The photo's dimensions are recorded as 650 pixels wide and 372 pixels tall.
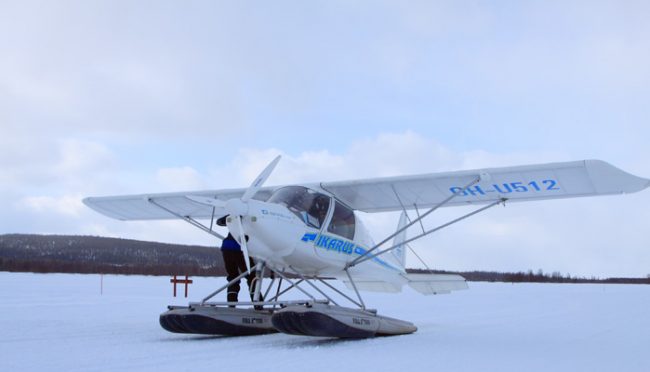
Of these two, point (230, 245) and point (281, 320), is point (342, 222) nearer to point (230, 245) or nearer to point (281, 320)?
point (230, 245)

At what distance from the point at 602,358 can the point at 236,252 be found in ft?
17.4

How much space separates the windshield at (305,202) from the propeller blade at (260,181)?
0.94 feet

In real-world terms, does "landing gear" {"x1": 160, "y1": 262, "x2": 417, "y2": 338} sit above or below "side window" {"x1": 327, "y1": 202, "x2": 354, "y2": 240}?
below

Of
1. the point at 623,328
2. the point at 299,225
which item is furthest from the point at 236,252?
the point at 623,328

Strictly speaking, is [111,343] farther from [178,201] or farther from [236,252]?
[178,201]

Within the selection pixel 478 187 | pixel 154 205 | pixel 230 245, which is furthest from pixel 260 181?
pixel 154 205

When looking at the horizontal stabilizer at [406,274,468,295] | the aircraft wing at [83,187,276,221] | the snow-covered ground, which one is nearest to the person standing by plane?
the snow-covered ground

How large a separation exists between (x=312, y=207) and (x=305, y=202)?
6.1 inches

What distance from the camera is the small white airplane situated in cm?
798

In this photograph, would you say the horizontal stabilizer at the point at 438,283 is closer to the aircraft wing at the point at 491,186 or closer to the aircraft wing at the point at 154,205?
the aircraft wing at the point at 491,186

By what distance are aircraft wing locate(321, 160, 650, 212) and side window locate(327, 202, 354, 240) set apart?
1.67ft

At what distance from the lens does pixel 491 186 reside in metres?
9.80

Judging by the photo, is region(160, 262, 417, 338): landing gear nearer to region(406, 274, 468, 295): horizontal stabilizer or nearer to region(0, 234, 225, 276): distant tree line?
region(406, 274, 468, 295): horizontal stabilizer

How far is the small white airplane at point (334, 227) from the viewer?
26.2 feet
